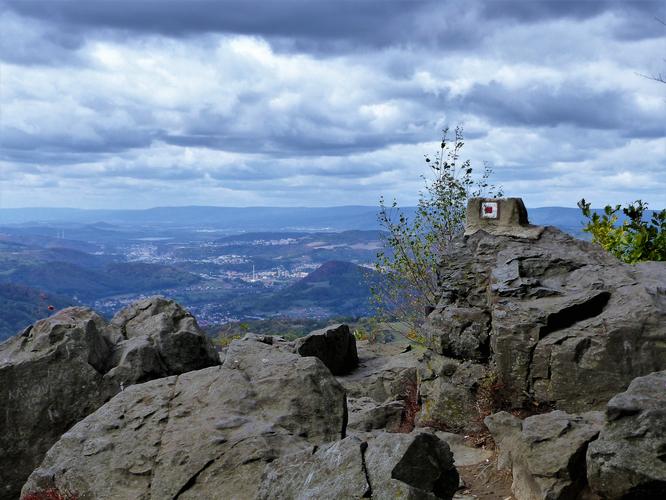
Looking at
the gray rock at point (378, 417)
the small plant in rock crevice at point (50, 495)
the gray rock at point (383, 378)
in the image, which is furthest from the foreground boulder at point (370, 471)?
the gray rock at point (383, 378)

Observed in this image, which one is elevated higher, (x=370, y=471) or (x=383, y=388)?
(x=370, y=471)

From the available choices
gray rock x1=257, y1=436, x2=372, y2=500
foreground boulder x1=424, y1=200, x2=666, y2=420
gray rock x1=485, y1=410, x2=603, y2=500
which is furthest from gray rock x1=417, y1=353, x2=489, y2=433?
gray rock x1=257, y1=436, x2=372, y2=500

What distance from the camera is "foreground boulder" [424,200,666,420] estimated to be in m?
14.3

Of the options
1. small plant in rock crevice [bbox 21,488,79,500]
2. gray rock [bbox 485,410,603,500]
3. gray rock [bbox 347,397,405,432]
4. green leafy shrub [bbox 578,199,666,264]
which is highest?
green leafy shrub [bbox 578,199,666,264]

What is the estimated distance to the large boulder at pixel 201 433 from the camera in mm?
11203

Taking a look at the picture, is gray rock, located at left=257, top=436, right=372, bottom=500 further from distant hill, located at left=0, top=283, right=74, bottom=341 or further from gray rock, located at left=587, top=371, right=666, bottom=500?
distant hill, located at left=0, top=283, right=74, bottom=341

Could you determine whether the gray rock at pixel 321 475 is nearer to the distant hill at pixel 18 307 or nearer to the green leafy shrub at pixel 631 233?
the green leafy shrub at pixel 631 233

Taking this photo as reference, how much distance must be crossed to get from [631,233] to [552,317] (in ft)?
31.7

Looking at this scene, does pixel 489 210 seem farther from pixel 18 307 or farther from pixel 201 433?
pixel 18 307

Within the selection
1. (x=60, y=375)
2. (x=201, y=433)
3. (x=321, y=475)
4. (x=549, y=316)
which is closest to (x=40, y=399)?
(x=60, y=375)

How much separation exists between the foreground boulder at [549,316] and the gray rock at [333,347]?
281 inches

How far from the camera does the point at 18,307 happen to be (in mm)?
168000

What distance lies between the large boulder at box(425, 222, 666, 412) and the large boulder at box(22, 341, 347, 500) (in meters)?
4.79

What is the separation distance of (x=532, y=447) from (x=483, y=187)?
2065 cm
